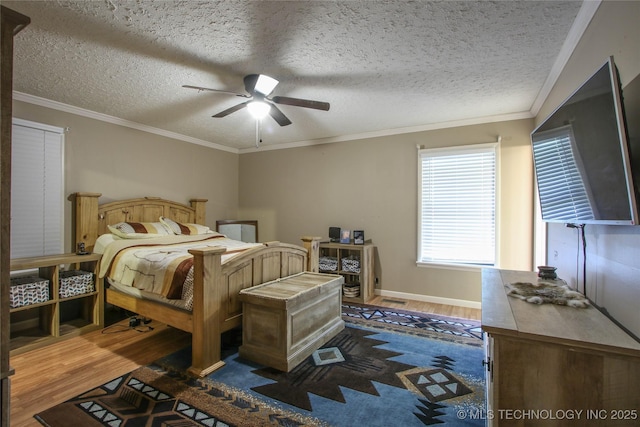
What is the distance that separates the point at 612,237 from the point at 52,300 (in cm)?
436

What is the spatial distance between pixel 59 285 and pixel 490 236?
4.89m

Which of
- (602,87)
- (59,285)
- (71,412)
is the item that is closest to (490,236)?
(602,87)

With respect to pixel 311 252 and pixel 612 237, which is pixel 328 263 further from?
pixel 612 237


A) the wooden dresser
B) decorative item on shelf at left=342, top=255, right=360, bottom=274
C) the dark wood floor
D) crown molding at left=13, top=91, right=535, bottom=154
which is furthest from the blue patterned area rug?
crown molding at left=13, top=91, right=535, bottom=154

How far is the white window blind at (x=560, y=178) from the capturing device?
1.51 metres

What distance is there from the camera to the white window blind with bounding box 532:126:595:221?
1512mm

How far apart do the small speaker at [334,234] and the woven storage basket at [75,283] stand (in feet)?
9.96

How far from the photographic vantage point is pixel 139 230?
3.58m

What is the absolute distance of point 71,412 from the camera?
181 cm

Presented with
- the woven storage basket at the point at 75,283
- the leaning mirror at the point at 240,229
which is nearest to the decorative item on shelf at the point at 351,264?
the leaning mirror at the point at 240,229

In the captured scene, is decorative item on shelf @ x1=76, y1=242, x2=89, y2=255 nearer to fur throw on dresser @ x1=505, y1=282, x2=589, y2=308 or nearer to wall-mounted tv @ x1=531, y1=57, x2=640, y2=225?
fur throw on dresser @ x1=505, y1=282, x2=589, y2=308

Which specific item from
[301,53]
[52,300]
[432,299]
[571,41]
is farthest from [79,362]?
[571,41]

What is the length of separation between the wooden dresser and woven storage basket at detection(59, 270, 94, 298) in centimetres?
369

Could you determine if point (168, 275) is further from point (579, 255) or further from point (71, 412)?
point (579, 255)
